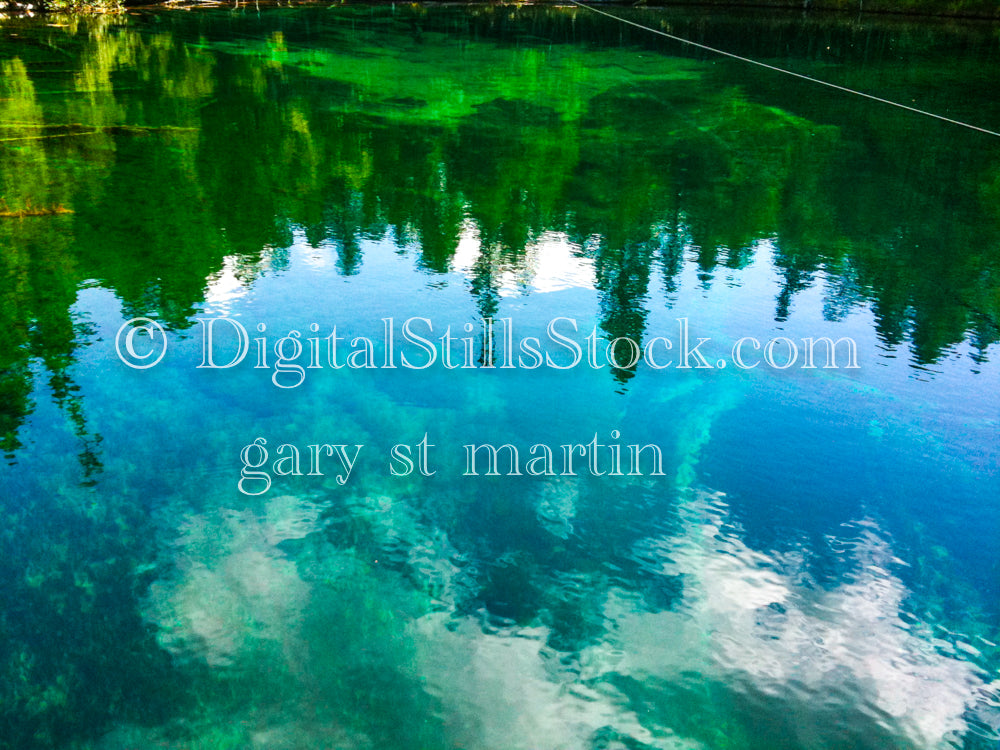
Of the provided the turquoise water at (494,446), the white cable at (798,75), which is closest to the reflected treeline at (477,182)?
the turquoise water at (494,446)

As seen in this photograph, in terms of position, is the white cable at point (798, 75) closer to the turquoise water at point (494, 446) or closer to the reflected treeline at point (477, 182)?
the reflected treeline at point (477, 182)

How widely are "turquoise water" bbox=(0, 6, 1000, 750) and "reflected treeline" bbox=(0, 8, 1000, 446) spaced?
53mm

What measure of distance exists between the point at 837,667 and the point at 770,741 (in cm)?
49

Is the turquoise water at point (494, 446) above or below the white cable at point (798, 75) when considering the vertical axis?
below

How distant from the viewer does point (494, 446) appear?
14.4ft

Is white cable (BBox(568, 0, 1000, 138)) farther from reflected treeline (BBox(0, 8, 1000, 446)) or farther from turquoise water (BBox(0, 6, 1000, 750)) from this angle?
turquoise water (BBox(0, 6, 1000, 750))

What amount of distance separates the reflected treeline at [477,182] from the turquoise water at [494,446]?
53 mm

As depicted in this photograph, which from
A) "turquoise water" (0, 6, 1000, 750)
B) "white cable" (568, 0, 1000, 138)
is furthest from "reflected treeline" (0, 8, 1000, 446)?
"white cable" (568, 0, 1000, 138)

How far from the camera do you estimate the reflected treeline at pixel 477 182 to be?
6074 mm

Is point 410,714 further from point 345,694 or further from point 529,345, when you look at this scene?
point 529,345

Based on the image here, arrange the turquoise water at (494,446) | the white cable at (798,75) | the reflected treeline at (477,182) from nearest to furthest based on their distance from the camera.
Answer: the turquoise water at (494,446) < the reflected treeline at (477,182) < the white cable at (798,75)

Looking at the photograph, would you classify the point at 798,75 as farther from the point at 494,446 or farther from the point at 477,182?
the point at 494,446

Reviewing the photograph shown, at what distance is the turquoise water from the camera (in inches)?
118

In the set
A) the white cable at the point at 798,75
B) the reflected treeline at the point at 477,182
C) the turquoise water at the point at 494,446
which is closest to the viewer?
the turquoise water at the point at 494,446
